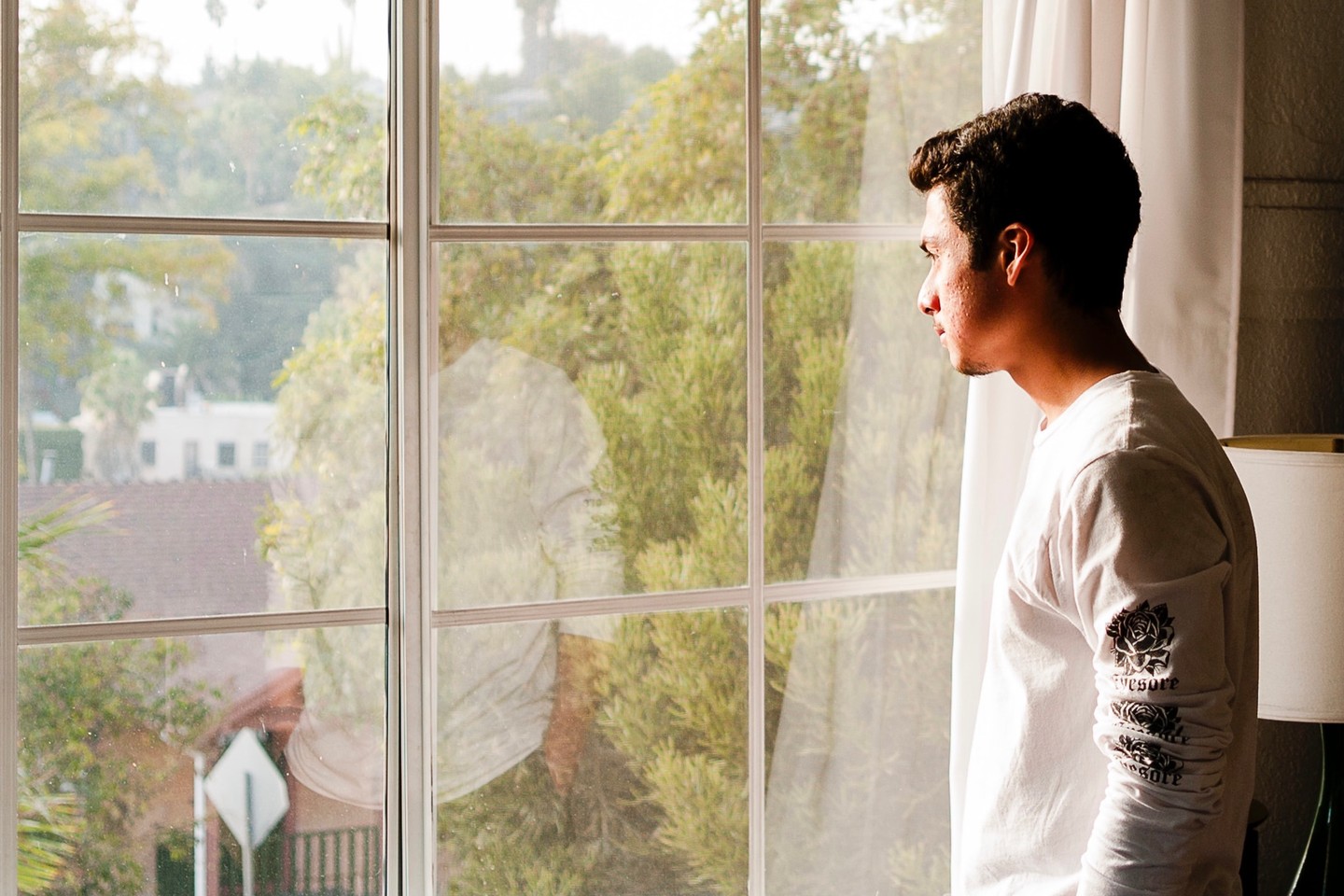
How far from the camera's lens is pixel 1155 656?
1058 mm

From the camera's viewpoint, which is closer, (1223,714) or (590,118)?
(1223,714)

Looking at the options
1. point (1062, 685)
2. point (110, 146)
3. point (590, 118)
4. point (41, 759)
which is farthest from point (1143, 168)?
point (41, 759)

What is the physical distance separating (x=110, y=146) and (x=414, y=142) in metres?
Answer: 0.42

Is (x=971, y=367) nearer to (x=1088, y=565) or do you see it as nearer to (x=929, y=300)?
(x=929, y=300)

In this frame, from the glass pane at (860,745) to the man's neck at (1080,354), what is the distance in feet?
3.29

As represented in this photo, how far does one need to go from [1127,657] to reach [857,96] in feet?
4.49

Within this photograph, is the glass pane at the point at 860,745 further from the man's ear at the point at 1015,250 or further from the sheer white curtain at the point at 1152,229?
the man's ear at the point at 1015,250

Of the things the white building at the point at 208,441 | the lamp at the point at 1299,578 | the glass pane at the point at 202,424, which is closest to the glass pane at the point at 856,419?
the lamp at the point at 1299,578

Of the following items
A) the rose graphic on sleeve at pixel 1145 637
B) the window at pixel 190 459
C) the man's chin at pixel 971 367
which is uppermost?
the man's chin at pixel 971 367

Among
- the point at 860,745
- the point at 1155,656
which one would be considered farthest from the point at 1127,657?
the point at 860,745

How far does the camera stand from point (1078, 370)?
124cm

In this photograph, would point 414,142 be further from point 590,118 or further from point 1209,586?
point 1209,586

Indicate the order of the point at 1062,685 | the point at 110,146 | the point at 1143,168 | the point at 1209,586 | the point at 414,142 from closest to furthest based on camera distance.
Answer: the point at 1209,586
the point at 1062,685
the point at 110,146
the point at 414,142
the point at 1143,168

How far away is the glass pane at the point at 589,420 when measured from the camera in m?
1.97
